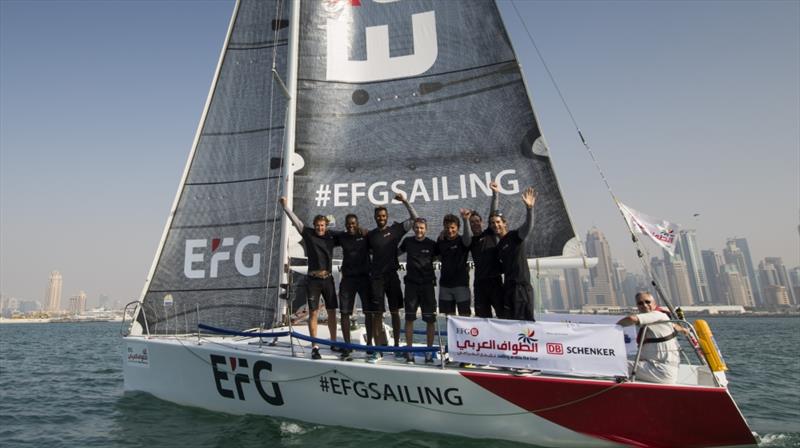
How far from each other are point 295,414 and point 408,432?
55.5 inches

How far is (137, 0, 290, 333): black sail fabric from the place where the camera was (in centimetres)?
709

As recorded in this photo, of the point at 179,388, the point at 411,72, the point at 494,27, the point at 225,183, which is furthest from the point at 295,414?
the point at 494,27

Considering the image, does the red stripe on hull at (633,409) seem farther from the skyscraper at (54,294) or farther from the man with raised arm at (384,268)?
the skyscraper at (54,294)

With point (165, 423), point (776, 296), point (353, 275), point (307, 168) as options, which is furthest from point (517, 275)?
point (776, 296)

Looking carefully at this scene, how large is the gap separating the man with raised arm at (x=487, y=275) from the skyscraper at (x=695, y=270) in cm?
9348

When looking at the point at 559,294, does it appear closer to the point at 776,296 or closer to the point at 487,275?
the point at 776,296

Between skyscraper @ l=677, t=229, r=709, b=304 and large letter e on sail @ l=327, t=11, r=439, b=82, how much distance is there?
9167cm

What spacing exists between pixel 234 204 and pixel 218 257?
0.93m

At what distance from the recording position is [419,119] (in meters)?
7.79

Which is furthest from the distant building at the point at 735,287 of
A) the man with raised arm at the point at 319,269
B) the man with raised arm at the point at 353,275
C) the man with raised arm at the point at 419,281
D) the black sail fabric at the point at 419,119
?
the man with raised arm at the point at 319,269

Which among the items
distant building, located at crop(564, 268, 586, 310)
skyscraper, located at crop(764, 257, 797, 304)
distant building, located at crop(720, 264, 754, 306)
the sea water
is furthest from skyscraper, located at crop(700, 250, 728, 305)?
the sea water

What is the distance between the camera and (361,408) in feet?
16.0

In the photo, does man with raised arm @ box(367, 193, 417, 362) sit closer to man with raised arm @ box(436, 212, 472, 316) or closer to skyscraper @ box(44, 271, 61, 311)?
man with raised arm @ box(436, 212, 472, 316)

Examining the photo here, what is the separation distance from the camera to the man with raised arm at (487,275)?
5.14 meters
